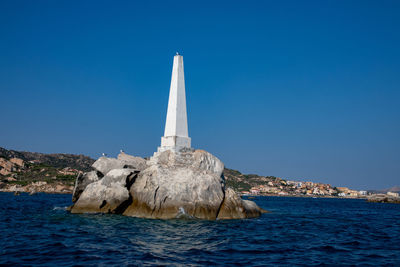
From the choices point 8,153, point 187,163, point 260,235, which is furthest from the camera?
point 8,153

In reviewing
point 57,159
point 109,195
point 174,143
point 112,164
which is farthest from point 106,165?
point 57,159

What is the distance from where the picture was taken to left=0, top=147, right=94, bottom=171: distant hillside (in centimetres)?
13112

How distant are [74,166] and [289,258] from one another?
425 ft

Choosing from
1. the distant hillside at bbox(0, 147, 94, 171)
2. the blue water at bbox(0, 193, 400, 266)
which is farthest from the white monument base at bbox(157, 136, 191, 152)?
the distant hillside at bbox(0, 147, 94, 171)

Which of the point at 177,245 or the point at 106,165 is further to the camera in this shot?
the point at 106,165

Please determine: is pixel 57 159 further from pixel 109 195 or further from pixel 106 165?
pixel 109 195

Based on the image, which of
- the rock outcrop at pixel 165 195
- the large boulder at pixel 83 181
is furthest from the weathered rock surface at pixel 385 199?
the large boulder at pixel 83 181

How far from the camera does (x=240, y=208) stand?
25594 millimetres

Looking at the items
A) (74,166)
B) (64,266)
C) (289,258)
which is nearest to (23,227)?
(64,266)

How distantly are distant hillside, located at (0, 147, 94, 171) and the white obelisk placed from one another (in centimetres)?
10925

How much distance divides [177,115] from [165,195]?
7.31 metres

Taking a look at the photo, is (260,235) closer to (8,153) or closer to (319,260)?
(319,260)

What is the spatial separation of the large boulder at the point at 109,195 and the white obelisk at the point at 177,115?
4.20 metres

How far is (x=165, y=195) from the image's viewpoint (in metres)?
23.1
